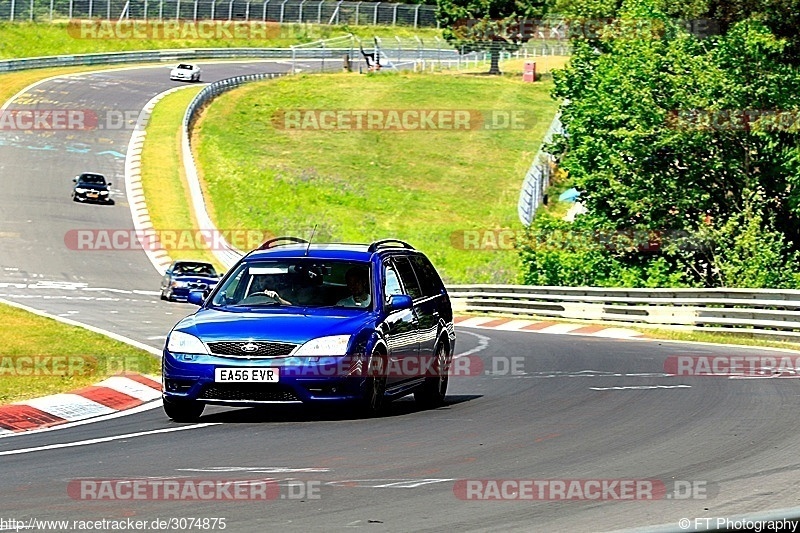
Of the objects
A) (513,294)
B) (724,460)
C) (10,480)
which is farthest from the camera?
(513,294)

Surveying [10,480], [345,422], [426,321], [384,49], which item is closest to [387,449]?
[345,422]

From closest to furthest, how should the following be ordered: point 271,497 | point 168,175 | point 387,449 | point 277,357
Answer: point 271,497, point 387,449, point 277,357, point 168,175

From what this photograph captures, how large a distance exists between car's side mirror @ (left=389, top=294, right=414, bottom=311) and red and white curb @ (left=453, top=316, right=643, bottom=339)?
14.9 meters

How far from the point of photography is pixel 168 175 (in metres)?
62.2

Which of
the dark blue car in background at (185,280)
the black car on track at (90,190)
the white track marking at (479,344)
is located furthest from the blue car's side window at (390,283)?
the black car on track at (90,190)

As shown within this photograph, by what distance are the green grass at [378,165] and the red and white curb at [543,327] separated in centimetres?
1237

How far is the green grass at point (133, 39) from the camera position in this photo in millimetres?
93250

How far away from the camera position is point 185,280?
3859 centimetres

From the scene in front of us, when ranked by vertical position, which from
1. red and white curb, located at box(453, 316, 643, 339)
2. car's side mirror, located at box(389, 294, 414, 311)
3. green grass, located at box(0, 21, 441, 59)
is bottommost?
red and white curb, located at box(453, 316, 643, 339)

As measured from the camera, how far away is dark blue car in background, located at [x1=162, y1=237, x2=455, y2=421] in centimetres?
1211

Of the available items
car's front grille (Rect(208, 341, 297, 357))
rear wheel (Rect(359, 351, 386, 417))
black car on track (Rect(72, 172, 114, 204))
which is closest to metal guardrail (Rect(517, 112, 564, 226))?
black car on track (Rect(72, 172, 114, 204))

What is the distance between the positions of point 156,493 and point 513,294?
28562mm

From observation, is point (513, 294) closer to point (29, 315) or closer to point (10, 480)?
point (29, 315)

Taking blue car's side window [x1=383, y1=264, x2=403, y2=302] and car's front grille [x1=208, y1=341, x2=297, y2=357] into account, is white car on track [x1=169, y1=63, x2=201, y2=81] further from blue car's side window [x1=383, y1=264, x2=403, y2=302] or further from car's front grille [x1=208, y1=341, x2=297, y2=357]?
car's front grille [x1=208, y1=341, x2=297, y2=357]
